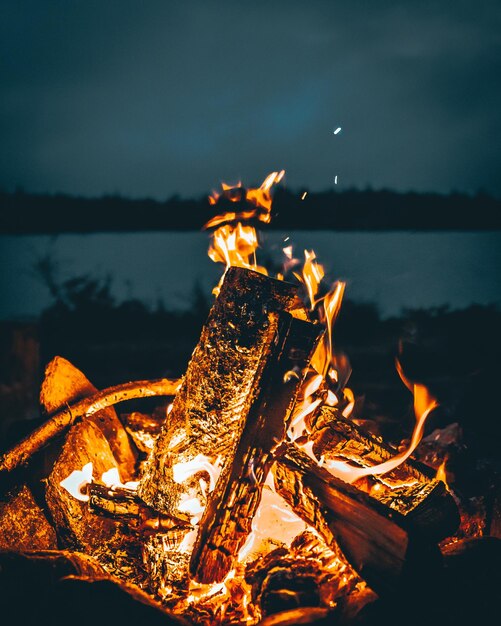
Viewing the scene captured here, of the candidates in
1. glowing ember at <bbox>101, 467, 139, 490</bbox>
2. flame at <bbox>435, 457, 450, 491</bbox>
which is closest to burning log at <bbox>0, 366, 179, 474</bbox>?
glowing ember at <bbox>101, 467, 139, 490</bbox>

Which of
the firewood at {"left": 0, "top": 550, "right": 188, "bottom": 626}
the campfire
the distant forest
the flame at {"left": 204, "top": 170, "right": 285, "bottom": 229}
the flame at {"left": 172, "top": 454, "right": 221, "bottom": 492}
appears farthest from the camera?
the distant forest

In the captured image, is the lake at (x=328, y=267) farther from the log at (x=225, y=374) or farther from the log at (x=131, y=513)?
the log at (x=131, y=513)

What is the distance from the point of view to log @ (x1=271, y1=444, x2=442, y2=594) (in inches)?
69.4

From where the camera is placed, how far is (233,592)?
2057mm

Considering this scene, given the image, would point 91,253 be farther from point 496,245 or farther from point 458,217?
point 496,245

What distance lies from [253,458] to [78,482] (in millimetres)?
1012

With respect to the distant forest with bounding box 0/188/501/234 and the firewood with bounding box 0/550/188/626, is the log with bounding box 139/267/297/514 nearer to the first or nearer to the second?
the firewood with bounding box 0/550/188/626

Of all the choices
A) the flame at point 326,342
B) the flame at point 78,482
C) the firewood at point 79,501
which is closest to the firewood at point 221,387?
the firewood at point 79,501

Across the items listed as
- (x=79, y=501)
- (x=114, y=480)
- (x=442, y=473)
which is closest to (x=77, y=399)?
(x=114, y=480)

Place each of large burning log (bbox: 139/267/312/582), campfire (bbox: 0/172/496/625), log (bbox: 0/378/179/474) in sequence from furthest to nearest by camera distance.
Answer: log (bbox: 0/378/179/474) → large burning log (bbox: 139/267/312/582) → campfire (bbox: 0/172/496/625)

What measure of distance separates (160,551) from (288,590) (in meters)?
0.56

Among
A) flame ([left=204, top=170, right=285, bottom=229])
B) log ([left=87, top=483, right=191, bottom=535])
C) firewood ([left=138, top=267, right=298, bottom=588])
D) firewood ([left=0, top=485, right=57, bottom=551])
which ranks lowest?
firewood ([left=0, top=485, right=57, bottom=551])

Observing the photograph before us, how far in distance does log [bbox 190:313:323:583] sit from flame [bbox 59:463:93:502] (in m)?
0.75

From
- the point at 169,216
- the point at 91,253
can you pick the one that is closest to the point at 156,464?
the point at 169,216
